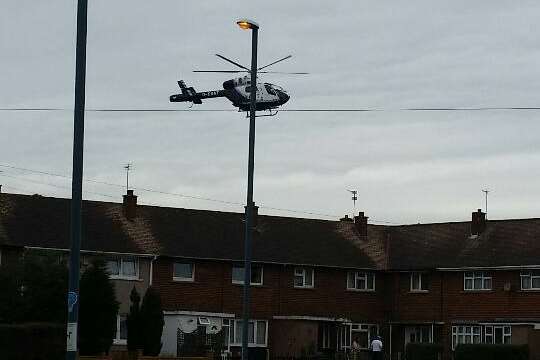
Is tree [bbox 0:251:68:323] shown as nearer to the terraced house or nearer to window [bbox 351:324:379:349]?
the terraced house

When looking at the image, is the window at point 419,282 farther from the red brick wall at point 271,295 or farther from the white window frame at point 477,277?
the white window frame at point 477,277

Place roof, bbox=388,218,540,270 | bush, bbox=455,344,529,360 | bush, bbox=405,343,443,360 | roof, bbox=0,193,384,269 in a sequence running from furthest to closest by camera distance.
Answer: roof, bbox=388,218,540,270
roof, bbox=0,193,384,269
bush, bbox=405,343,443,360
bush, bbox=455,344,529,360

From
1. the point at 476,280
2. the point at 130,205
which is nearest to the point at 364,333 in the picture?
the point at 476,280

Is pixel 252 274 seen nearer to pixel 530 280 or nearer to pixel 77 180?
pixel 530 280

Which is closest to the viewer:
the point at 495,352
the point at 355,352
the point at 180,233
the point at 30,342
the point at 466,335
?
the point at 30,342

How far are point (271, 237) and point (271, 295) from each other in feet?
10.9

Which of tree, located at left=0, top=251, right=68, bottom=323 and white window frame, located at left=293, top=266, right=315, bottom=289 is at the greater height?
white window frame, located at left=293, top=266, right=315, bottom=289

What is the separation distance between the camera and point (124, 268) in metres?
55.2

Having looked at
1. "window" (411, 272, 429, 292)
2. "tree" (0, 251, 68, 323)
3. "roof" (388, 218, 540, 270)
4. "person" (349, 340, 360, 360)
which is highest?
"roof" (388, 218, 540, 270)

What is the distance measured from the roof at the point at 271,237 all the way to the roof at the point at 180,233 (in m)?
0.05

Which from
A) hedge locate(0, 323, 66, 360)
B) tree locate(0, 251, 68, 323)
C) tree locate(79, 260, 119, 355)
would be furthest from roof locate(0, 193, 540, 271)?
hedge locate(0, 323, 66, 360)

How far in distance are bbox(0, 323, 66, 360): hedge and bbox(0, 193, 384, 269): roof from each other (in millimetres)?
19378

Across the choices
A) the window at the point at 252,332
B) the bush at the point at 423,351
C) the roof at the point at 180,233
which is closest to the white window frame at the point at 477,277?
the bush at the point at 423,351

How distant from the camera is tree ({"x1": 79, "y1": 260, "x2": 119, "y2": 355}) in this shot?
4247cm
